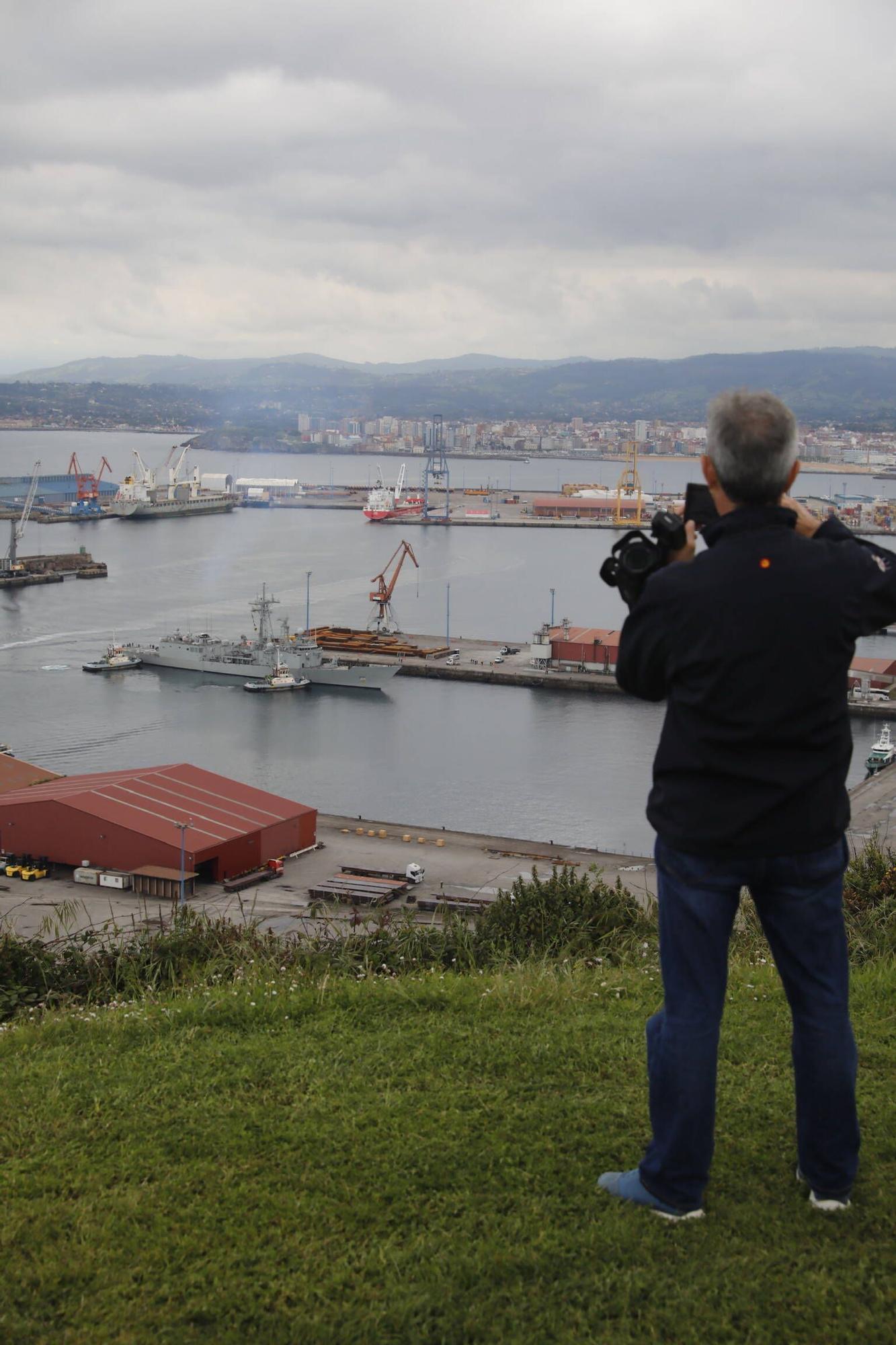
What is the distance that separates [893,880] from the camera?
2756mm

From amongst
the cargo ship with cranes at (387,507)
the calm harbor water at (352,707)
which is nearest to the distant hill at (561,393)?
the cargo ship with cranes at (387,507)

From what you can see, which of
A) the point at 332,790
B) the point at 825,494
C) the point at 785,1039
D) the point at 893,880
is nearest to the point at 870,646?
the point at 332,790

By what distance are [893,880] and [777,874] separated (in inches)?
78.4

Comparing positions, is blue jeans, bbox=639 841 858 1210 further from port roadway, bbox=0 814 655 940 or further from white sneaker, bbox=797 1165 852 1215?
port roadway, bbox=0 814 655 940

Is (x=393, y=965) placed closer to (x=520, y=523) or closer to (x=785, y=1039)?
(x=785, y=1039)

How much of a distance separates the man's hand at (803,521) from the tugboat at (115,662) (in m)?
16.7

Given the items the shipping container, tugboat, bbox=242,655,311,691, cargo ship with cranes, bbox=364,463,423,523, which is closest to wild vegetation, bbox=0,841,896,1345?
the shipping container

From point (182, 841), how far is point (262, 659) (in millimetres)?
10381

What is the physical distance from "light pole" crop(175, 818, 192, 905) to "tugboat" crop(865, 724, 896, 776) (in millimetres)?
7185

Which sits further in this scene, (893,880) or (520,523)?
(520,523)

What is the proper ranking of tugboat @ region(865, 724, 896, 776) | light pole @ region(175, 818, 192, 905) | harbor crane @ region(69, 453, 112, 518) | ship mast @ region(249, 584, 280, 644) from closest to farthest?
light pole @ region(175, 818, 192, 905), tugboat @ region(865, 724, 896, 776), ship mast @ region(249, 584, 280, 644), harbor crane @ region(69, 453, 112, 518)

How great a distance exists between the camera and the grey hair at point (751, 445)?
919mm

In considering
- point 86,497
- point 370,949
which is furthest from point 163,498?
point 370,949

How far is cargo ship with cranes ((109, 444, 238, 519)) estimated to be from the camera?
39.5 m
